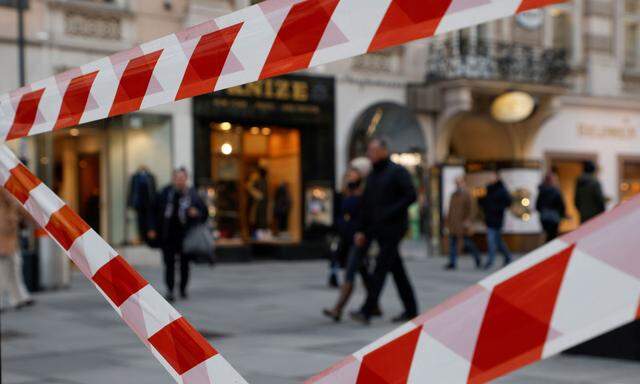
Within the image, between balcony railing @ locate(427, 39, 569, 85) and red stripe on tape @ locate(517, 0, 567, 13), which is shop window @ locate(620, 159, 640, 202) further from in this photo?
red stripe on tape @ locate(517, 0, 567, 13)

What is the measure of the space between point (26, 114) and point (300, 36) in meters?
0.93

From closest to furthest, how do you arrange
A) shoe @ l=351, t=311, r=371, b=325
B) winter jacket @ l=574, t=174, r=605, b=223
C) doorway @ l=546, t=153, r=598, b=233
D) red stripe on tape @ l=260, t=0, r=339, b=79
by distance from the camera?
red stripe on tape @ l=260, t=0, r=339, b=79 → shoe @ l=351, t=311, r=371, b=325 → winter jacket @ l=574, t=174, r=605, b=223 → doorway @ l=546, t=153, r=598, b=233

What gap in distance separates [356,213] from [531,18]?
15.5 meters

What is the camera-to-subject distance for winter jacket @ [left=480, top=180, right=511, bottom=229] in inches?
703

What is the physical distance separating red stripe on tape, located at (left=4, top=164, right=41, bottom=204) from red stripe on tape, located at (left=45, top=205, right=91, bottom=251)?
12 centimetres

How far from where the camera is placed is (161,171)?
19.4 metres

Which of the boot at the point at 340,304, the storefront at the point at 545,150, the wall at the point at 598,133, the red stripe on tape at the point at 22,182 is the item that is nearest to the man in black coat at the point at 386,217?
the boot at the point at 340,304

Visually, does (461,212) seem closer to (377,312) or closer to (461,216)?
(461,216)

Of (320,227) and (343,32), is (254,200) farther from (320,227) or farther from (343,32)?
(343,32)

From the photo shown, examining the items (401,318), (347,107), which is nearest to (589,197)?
(401,318)

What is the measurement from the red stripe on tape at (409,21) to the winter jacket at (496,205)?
16.6m

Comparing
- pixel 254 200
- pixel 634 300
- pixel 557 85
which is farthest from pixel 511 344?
pixel 557 85

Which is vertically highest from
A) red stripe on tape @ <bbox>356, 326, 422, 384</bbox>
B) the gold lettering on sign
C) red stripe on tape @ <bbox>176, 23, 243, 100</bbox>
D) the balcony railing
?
the balcony railing

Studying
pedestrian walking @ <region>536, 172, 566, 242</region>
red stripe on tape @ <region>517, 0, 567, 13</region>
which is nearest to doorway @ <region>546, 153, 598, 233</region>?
pedestrian walking @ <region>536, 172, 566, 242</region>
